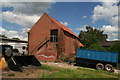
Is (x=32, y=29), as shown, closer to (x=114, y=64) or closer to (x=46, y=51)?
(x=46, y=51)

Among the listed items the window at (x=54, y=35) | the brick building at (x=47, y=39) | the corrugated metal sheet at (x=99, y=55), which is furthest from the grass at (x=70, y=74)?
the window at (x=54, y=35)

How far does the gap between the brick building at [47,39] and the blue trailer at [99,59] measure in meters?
5.85

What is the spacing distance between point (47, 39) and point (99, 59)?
36.2 feet

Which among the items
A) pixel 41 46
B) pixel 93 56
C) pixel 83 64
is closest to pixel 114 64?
pixel 93 56

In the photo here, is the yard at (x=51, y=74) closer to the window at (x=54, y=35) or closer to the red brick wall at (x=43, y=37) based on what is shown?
the red brick wall at (x=43, y=37)

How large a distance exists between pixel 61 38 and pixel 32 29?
734 cm

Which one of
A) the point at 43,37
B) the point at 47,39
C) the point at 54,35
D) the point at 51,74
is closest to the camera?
the point at 51,74

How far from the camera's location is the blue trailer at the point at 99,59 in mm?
14689

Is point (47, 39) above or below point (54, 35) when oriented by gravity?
below

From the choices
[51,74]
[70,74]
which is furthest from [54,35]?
[51,74]

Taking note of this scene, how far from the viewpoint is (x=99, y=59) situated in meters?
15.5

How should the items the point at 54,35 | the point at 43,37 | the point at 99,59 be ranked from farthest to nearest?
the point at 43,37, the point at 54,35, the point at 99,59

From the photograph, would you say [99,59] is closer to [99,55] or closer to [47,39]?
[99,55]

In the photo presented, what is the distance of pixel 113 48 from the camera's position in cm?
1959
